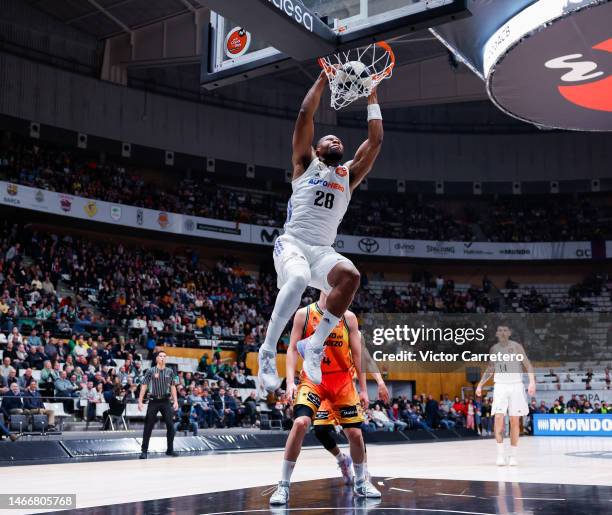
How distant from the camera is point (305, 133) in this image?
19.6 ft

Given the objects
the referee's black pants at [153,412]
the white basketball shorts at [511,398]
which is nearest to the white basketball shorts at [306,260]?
the white basketball shorts at [511,398]

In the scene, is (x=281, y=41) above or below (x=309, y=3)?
below

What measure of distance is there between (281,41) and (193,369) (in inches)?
721

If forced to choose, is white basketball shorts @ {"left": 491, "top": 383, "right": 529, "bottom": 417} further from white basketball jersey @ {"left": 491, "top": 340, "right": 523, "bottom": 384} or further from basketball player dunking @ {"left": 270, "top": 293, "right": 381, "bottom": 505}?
basketball player dunking @ {"left": 270, "top": 293, "right": 381, "bottom": 505}

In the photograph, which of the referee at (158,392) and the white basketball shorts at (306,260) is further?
the referee at (158,392)

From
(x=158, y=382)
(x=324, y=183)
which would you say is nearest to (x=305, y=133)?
(x=324, y=183)

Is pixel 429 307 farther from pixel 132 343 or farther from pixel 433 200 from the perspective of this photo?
pixel 132 343

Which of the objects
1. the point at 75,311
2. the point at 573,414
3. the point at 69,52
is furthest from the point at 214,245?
the point at 573,414

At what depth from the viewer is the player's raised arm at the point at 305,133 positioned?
596cm

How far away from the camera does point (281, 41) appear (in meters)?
7.50

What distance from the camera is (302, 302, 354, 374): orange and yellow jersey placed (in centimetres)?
712

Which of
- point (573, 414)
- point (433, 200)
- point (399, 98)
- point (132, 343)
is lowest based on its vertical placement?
point (573, 414)

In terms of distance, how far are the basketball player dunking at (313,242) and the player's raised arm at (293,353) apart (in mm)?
677

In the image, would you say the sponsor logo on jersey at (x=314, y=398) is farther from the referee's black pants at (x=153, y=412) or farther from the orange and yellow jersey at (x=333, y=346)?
the referee's black pants at (x=153, y=412)
